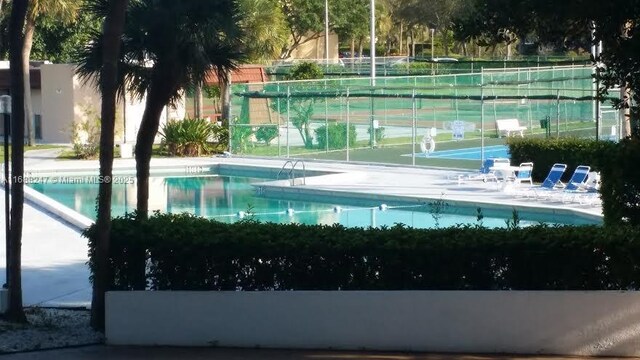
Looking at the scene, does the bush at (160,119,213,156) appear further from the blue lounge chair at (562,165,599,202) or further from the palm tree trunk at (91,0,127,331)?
the palm tree trunk at (91,0,127,331)

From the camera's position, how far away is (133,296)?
9.62m

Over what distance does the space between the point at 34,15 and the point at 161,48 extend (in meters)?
23.9

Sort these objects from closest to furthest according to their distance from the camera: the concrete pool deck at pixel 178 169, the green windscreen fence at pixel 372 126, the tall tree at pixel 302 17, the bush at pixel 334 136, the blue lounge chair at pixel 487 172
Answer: the concrete pool deck at pixel 178 169, the blue lounge chair at pixel 487 172, the green windscreen fence at pixel 372 126, the bush at pixel 334 136, the tall tree at pixel 302 17

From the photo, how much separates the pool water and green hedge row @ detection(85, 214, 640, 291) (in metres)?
9.47

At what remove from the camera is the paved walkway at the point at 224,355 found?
29.7 ft

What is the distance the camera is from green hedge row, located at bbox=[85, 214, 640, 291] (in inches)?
365

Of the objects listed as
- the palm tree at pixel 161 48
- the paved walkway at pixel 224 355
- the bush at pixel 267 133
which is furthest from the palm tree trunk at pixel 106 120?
the bush at pixel 267 133

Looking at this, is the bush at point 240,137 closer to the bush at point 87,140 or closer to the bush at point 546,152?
the bush at point 87,140

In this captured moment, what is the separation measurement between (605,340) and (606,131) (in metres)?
26.4

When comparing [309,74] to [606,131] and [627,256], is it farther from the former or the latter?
[627,256]

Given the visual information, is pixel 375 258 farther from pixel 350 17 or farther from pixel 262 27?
pixel 350 17

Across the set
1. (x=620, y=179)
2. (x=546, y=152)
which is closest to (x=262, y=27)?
(x=546, y=152)

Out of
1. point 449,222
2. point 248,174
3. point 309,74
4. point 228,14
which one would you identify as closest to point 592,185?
point 449,222

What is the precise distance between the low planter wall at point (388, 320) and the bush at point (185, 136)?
2431cm
